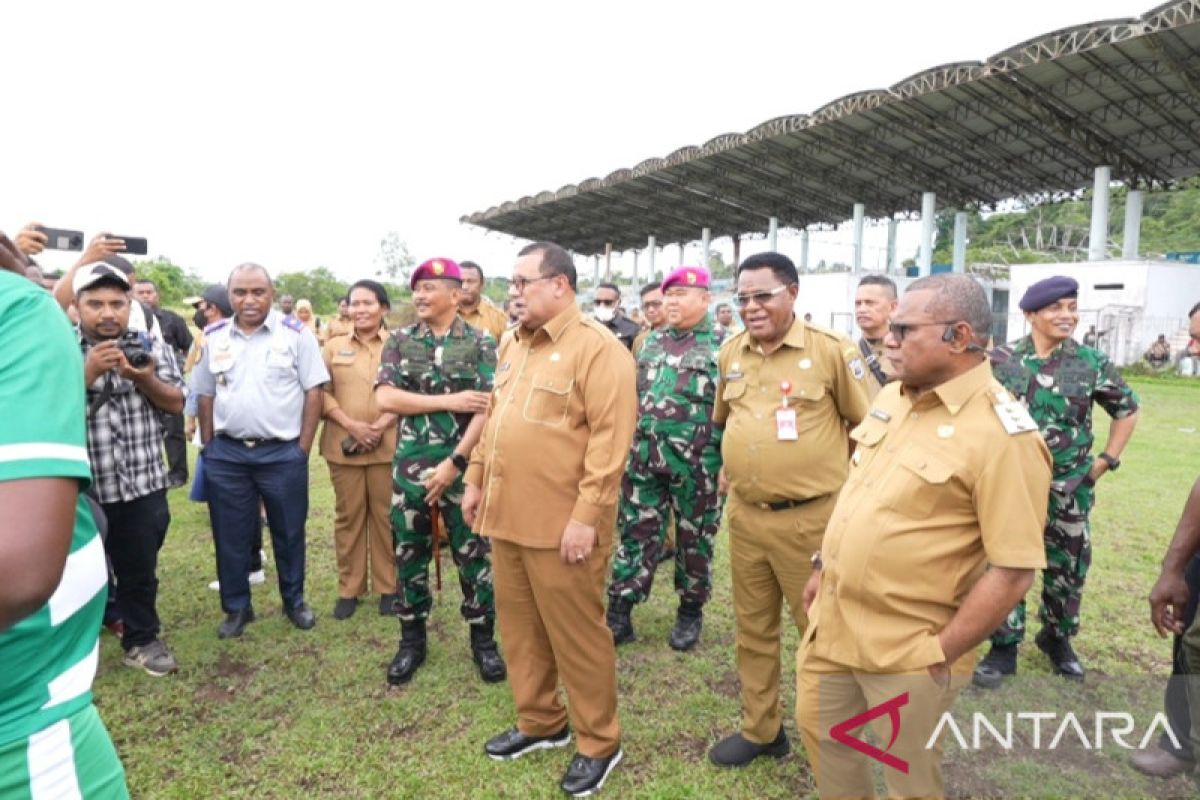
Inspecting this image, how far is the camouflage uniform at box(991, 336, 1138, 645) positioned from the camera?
362 centimetres

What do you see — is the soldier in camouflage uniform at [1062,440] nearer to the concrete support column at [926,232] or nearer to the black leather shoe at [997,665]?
the black leather shoe at [997,665]

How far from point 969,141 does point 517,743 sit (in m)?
25.7

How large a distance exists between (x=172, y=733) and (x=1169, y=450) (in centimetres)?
1135

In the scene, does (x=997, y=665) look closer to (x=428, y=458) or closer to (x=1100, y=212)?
(x=428, y=458)

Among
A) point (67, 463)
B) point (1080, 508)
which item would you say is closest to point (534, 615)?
point (67, 463)

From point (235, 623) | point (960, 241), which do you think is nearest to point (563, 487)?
point (235, 623)

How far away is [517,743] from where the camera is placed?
296cm

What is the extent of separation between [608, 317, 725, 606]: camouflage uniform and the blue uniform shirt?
1.95m

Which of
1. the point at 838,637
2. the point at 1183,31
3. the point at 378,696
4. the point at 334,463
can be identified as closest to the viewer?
the point at 838,637

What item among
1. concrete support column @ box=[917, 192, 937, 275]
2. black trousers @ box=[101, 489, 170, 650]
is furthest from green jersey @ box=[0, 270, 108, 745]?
concrete support column @ box=[917, 192, 937, 275]

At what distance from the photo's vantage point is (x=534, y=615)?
9.49 feet

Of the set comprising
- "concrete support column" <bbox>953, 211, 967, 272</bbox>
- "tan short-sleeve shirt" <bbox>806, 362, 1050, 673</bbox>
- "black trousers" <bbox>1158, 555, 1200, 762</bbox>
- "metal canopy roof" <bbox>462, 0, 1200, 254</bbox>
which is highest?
"metal canopy roof" <bbox>462, 0, 1200, 254</bbox>

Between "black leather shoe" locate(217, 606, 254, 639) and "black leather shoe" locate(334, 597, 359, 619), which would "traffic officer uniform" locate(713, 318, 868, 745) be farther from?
"black leather shoe" locate(217, 606, 254, 639)

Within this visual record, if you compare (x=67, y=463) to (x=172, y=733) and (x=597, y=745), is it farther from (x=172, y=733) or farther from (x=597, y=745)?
(x=172, y=733)
